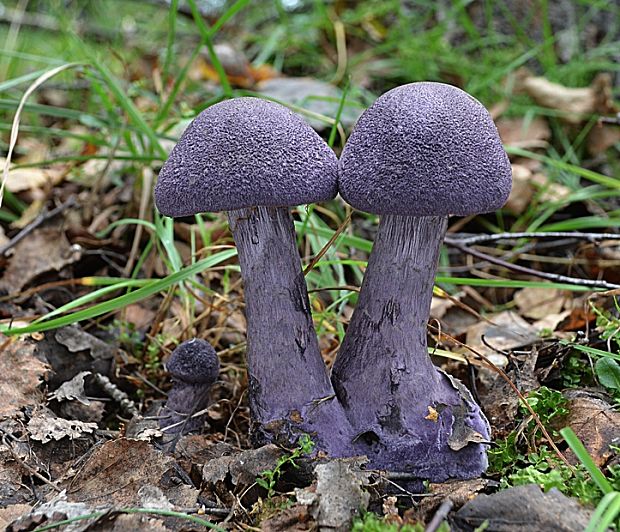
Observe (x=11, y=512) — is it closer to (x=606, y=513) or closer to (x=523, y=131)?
(x=606, y=513)

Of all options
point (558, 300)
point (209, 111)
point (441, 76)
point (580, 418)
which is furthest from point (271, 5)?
point (580, 418)

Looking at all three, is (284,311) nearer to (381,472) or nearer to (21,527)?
(381,472)

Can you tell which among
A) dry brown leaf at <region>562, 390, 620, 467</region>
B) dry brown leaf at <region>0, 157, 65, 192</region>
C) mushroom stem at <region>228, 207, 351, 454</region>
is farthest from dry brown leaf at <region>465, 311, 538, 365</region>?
dry brown leaf at <region>0, 157, 65, 192</region>

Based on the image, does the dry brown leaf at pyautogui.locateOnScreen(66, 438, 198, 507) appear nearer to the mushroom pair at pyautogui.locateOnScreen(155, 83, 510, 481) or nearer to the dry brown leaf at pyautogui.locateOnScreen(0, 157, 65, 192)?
the mushroom pair at pyautogui.locateOnScreen(155, 83, 510, 481)

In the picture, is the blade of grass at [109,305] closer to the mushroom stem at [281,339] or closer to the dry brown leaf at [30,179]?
the mushroom stem at [281,339]

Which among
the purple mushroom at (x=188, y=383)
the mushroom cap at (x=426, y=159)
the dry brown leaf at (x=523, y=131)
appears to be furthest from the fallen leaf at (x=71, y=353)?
the dry brown leaf at (x=523, y=131)

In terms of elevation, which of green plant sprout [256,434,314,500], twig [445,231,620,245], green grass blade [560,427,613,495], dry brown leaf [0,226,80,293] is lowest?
green plant sprout [256,434,314,500]
